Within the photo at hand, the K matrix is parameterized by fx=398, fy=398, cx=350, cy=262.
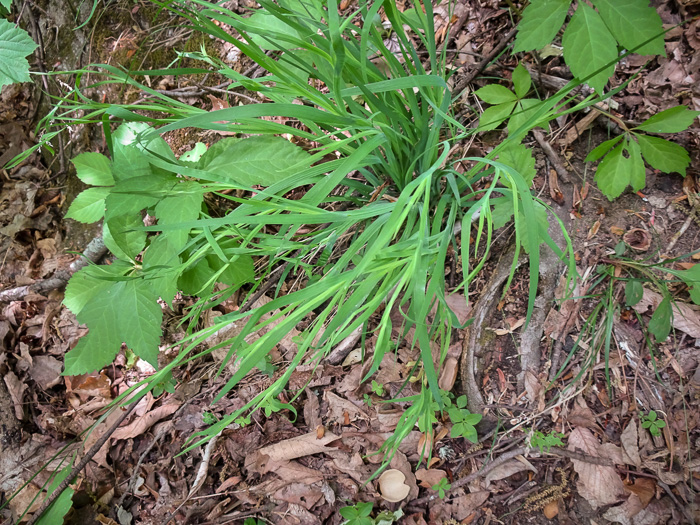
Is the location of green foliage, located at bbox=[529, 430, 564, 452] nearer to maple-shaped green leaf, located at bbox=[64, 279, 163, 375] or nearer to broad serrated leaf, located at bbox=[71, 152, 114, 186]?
maple-shaped green leaf, located at bbox=[64, 279, 163, 375]

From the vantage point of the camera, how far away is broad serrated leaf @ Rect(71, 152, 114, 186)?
1.02m

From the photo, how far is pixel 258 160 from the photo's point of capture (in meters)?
0.84

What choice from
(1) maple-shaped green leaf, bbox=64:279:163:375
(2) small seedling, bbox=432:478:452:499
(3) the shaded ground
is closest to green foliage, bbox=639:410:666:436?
(3) the shaded ground

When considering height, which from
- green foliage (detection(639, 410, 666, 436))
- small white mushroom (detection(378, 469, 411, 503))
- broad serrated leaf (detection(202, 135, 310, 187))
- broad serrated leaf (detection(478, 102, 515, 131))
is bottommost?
small white mushroom (detection(378, 469, 411, 503))

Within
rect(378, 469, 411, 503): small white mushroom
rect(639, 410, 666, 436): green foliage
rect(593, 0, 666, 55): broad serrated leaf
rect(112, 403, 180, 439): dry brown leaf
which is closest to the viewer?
rect(593, 0, 666, 55): broad serrated leaf

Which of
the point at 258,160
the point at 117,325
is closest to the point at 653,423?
the point at 258,160

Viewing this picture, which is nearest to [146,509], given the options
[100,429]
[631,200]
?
[100,429]

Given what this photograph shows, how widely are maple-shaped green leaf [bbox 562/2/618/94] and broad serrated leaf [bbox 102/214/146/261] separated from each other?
0.97 meters

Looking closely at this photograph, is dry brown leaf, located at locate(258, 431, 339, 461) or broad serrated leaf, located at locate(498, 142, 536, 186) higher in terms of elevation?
broad serrated leaf, located at locate(498, 142, 536, 186)

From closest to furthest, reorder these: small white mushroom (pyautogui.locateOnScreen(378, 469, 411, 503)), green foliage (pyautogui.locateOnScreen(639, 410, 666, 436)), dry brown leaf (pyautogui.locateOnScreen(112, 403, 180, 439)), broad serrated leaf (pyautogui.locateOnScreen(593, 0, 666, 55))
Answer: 1. broad serrated leaf (pyautogui.locateOnScreen(593, 0, 666, 55))
2. green foliage (pyautogui.locateOnScreen(639, 410, 666, 436))
3. small white mushroom (pyautogui.locateOnScreen(378, 469, 411, 503))
4. dry brown leaf (pyautogui.locateOnScreen(112, 403, 180, 439))

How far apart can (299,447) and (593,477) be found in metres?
0.71

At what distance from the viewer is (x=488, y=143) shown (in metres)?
1.05

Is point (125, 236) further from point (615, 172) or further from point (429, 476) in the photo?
point (615, 172)

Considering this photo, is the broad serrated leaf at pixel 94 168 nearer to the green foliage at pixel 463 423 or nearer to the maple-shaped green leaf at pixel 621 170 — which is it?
the green foliage at pixel 463 423
